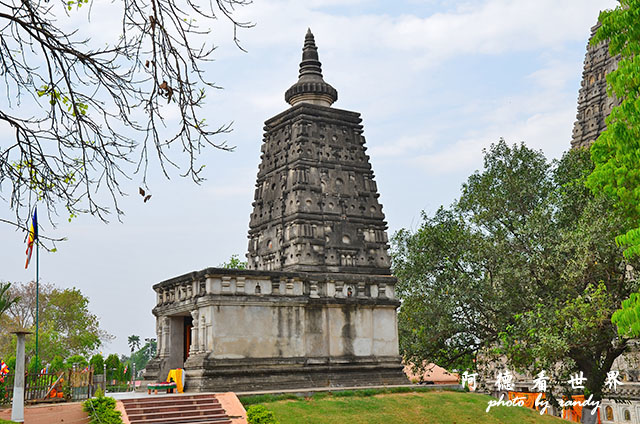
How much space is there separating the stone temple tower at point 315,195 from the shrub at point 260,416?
7595 millimetres

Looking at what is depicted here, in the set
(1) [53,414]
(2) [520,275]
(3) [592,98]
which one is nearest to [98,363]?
(1) [53,414]

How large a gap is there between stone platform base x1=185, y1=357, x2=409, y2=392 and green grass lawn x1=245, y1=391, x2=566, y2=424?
1654 mm

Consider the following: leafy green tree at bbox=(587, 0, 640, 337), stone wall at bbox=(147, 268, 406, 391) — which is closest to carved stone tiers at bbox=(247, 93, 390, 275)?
stone wall at bbox=(147, 268, 406, 391)

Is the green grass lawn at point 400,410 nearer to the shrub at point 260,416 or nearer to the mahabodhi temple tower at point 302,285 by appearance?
the shrub at point 260,416

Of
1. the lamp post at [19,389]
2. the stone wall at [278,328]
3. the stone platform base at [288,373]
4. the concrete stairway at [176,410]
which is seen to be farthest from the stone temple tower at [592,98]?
the lamp post at [19,389]

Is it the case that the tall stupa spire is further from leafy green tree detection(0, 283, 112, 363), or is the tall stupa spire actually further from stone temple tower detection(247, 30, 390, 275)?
leafy green tree detection(0, 283, 112, 363)

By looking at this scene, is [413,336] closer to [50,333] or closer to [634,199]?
[634,199]

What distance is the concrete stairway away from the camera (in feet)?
51.0

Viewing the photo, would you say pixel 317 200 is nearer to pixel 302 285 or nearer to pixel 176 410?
pixel 302 285

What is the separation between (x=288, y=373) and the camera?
790 inches

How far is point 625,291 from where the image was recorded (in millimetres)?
20812

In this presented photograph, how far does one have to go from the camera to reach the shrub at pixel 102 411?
14523 mm

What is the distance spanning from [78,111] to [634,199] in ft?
43.4

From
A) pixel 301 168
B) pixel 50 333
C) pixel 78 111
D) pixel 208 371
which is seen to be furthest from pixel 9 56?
pixel 50 333
